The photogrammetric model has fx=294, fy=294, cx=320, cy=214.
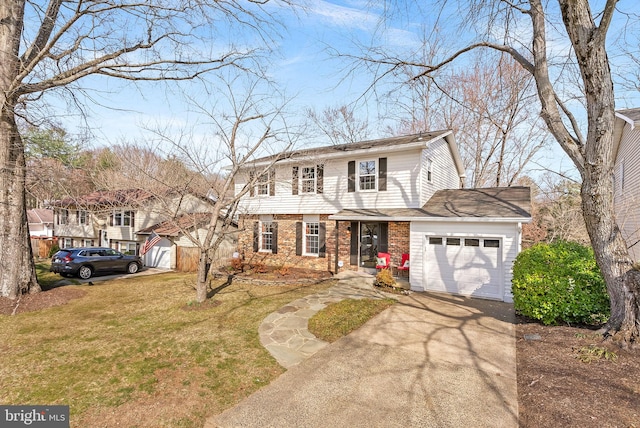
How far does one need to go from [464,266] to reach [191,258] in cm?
A: 1339

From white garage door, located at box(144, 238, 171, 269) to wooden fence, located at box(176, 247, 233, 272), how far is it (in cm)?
94

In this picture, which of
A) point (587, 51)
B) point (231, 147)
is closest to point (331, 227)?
point (231, 147)

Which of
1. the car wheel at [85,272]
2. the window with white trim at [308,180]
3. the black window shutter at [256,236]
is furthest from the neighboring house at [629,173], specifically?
the car wheel at [85,272]

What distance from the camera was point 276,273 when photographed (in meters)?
13.5

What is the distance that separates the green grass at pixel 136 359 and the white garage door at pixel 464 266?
5.27 metres

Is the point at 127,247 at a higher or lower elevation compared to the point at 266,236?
lower

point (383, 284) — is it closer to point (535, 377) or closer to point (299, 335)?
point (299, 335)

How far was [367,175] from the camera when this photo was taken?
42.1 feet

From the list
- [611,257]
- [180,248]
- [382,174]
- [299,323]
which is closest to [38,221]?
[180,248]

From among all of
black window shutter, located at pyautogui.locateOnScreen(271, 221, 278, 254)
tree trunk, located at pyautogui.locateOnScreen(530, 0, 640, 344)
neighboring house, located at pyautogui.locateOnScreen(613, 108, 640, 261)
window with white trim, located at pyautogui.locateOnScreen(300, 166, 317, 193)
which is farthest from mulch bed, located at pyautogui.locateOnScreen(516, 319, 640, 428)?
black window shutter, located at pyautogui.locateOnScreen(271, 221, 278, 254)

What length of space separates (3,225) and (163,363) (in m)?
7.51

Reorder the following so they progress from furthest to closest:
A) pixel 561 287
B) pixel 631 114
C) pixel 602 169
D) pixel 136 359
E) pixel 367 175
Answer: pixel 367 175 < pixel 631 114 < pixel 561 287 < pixel 602 169 < pixel 136 359
